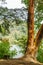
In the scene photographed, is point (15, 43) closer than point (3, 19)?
No

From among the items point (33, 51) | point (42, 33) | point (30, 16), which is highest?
point (30, 16)

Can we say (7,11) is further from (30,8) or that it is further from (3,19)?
(30,8)

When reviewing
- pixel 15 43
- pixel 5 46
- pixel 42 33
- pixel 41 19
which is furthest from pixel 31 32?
pixel 15 43

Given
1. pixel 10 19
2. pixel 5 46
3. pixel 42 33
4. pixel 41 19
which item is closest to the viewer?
pixel 42 33

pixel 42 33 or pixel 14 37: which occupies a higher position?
pixel 42 33

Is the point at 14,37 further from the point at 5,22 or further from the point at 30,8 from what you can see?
the point at 30,8

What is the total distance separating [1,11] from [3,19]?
1.39ft

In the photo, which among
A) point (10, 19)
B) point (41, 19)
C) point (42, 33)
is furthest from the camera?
point (41, 19)

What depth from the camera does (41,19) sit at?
10.9 m

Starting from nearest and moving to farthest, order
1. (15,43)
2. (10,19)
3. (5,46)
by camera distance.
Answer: (10,19) → (5,46) → (15,43)

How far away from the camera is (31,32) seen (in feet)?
27.0

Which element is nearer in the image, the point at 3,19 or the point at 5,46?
the point at 3,19

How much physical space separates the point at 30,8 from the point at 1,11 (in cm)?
205

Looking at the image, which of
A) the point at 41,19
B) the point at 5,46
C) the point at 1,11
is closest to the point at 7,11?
the point at 1,11
